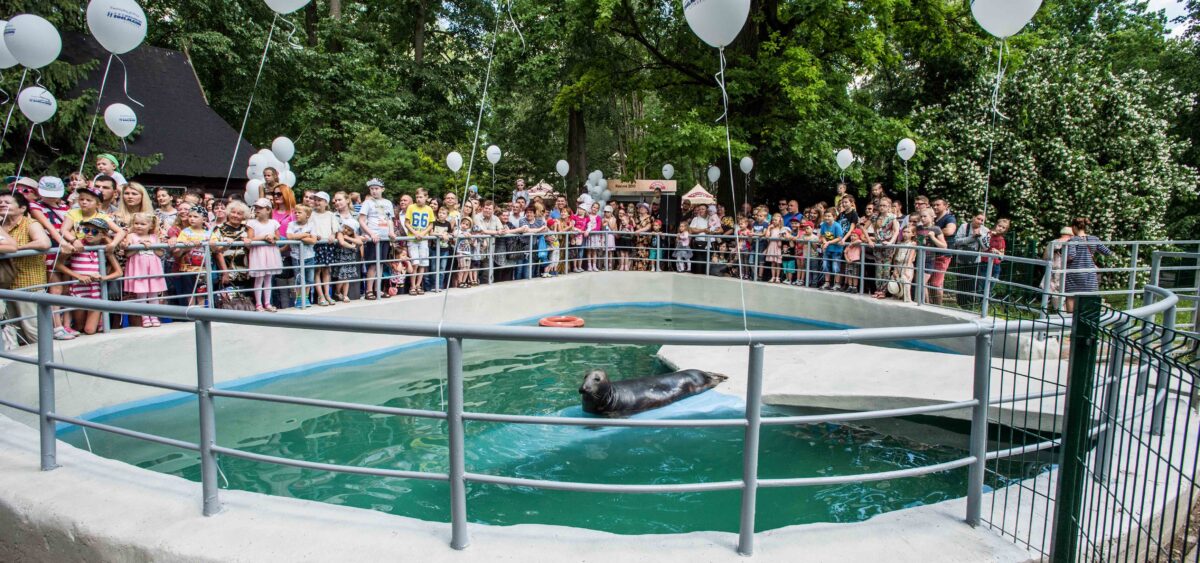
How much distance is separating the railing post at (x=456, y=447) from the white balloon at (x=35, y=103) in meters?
11.3

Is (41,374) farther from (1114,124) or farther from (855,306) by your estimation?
(1114,124)

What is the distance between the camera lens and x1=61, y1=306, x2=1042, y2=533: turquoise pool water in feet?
17.7

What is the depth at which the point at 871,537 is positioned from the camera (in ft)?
9.92

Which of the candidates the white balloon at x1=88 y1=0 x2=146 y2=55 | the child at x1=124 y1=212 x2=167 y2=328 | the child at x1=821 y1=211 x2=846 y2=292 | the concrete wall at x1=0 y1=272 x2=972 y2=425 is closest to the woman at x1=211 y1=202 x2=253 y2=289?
the child at x1=124 y1=212 x2=167 y2=328

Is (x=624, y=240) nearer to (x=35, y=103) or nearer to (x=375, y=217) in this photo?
(x=375, y=217)

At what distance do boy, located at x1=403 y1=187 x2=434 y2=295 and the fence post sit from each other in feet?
32.6

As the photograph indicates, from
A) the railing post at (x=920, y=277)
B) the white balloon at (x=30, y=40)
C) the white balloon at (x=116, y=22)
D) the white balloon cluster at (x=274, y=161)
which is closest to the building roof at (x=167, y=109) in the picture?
the white balloon cluster at (x=274, y=161)

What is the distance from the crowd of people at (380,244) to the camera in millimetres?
7750

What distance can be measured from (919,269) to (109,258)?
421 inches

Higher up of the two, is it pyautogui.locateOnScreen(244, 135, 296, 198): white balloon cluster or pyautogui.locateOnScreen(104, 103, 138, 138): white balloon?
pyautogui.locateOnScreen(104, 103, 138, 138): white balloon

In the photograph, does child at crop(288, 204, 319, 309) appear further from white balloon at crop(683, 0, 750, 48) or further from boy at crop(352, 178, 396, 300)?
white balloon at crop(683, 0, 750, 48)

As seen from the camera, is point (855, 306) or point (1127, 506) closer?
point (1127, 506)

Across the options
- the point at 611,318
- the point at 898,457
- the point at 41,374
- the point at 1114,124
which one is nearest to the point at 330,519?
the point at 41,374

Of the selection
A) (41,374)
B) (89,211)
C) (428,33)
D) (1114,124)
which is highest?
(428,33)
